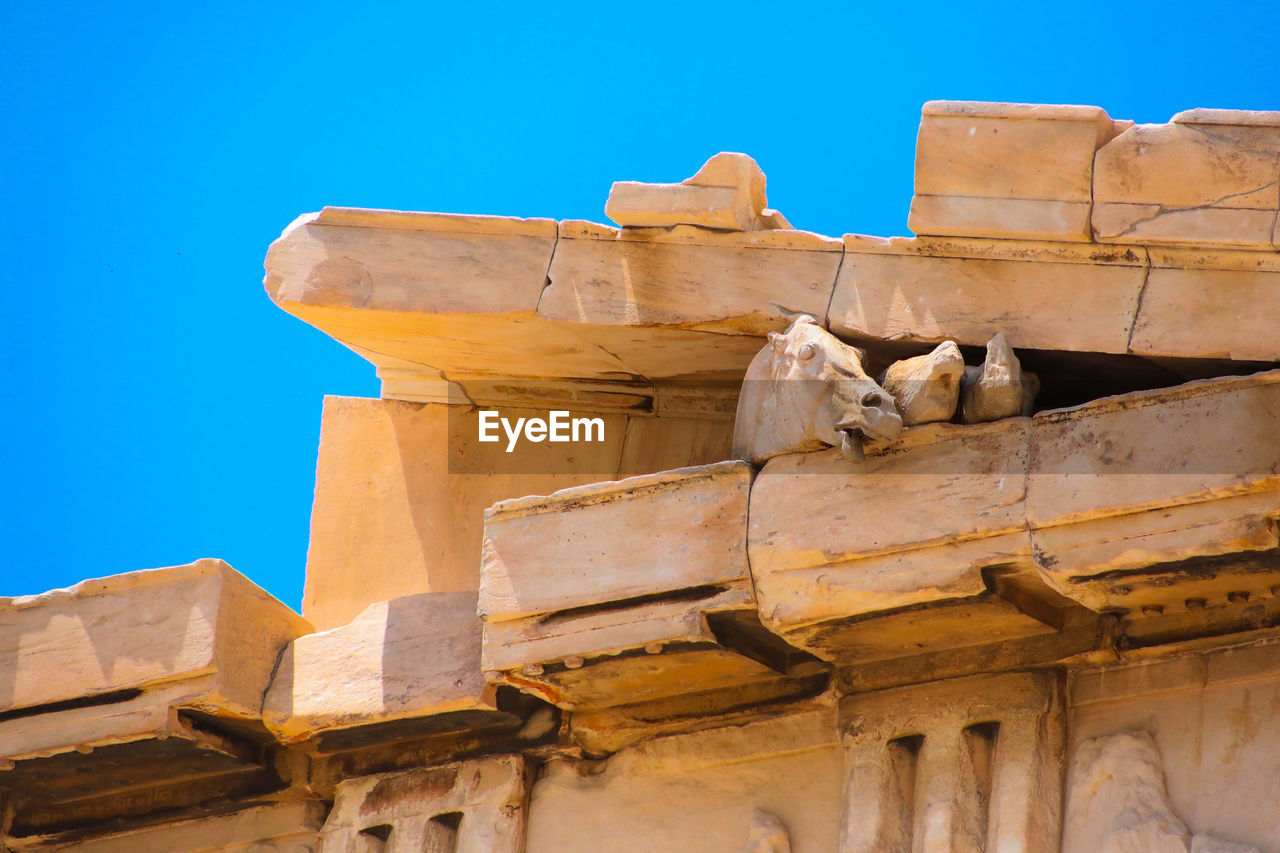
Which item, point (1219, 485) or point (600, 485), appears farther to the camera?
point (600, 485)

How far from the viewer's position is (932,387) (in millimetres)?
4645

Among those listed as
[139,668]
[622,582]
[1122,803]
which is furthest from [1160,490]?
[139,668]

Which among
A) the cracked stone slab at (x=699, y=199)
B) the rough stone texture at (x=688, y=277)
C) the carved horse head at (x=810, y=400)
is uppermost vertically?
the cracked stone slab at (x=699, y=199)

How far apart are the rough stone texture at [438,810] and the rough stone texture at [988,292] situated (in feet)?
5.61

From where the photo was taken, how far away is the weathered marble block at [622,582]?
4.78 meters

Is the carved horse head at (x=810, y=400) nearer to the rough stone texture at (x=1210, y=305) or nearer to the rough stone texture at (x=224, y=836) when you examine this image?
the rough stone texture at (x=1210, y=305)

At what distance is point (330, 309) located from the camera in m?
5.18

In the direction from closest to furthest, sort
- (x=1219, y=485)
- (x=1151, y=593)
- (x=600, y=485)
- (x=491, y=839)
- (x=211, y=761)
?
(x=1219, y=485) → (x=1151, y=593) → (x=600, y=485) → (x=491, y=839) → (x=211, y=761)

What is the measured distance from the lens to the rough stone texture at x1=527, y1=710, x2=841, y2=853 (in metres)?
5.10

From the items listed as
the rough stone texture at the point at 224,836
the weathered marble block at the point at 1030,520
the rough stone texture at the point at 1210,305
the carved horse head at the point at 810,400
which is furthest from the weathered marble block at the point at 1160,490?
the rough stone texture at the point at 224,836

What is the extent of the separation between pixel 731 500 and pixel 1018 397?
2.57 feet

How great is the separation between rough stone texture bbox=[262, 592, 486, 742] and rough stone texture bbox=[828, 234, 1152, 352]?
1.47 m

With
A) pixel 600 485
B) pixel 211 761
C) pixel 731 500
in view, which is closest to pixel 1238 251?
pixel 731 500

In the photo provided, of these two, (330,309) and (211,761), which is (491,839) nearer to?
(211,761)
